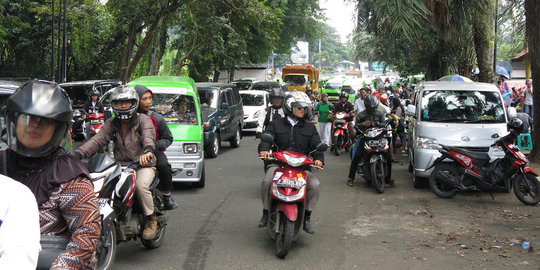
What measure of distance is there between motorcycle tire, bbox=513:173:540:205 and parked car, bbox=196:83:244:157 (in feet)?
23.9

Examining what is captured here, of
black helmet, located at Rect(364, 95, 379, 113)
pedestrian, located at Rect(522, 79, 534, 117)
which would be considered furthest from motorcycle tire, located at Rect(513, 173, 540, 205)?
pedestrian, located at Rect(522, 79, 534, 117)

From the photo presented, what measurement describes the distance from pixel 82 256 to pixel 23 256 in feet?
2.40

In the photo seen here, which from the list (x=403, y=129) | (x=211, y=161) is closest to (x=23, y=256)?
(x=211, y=161)

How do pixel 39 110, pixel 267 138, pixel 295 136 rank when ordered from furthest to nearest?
pixel 295 136 < pixel 267 138 < pixel 39 110

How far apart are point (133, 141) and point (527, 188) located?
6.18 m

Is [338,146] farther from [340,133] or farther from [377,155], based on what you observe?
[377,155]

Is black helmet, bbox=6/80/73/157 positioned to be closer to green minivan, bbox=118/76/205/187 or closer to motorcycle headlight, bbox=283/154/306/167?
motorcycle headlight, bbox=283/154/306/167

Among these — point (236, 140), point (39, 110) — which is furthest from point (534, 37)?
point (39, 110)

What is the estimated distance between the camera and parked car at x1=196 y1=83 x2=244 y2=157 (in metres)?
15.0

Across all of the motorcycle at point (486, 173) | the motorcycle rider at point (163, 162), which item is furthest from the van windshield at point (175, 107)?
the motorcycle at point (486, 173)

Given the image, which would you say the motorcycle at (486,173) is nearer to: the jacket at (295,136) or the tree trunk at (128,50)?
the jacket at (295,136)

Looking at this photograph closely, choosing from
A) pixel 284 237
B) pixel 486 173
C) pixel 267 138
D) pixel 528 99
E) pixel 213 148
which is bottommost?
Answer: pixel 284 237

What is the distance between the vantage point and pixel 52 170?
2828 millimetres

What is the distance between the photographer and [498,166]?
9.77 metres
